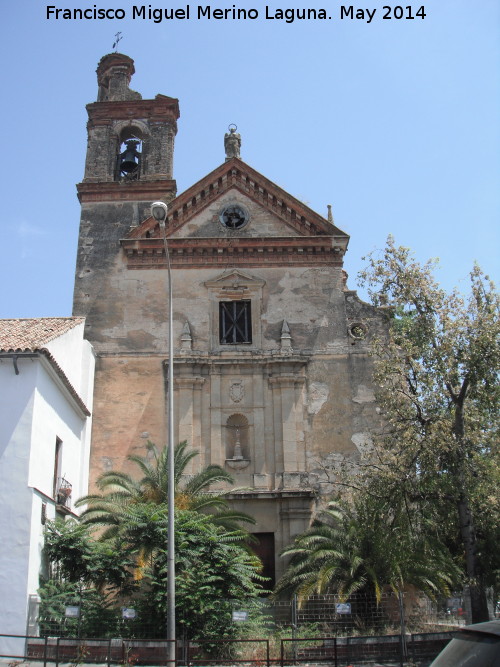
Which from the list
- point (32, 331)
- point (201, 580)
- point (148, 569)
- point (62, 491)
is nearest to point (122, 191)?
point (32, 331)

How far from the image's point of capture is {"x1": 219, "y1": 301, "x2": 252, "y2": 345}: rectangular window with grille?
2777 cm

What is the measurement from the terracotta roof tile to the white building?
29 mm

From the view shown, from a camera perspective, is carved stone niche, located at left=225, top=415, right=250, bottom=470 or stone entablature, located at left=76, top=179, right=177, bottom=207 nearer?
carved stone niche, located at left=225, top=415, right=250, bottom=470

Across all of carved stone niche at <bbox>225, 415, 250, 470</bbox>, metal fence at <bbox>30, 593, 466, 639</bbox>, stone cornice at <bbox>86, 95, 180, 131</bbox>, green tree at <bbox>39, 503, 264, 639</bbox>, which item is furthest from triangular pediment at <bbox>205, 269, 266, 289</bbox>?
metal fence at <bbox>30, 593, 466, 639</bbox>

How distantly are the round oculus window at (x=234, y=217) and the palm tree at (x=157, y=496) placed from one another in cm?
969

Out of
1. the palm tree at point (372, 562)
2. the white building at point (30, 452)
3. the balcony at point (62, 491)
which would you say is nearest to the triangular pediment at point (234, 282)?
the white building at point (30, 452)

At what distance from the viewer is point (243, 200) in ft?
96.9

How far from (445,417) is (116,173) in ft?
60.4

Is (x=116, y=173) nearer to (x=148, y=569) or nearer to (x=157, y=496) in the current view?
(x=157, y=496)

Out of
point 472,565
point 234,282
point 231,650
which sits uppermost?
point 234,282

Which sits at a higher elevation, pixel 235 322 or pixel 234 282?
pixel 234 282

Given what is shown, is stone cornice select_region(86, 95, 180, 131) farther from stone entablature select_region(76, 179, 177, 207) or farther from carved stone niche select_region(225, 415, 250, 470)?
carved stone niche select_region(225, 415, 250, 470)

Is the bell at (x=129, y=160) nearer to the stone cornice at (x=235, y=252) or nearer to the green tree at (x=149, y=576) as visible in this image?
the stone cornice at (x=235, y=252)

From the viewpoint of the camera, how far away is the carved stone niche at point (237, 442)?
84.5 ft
